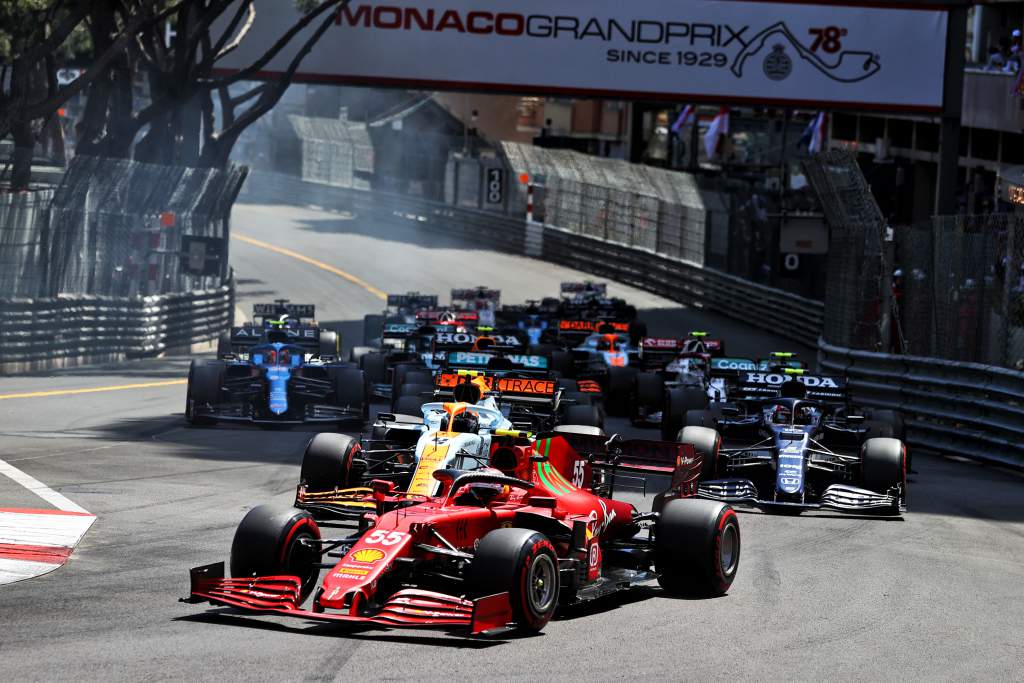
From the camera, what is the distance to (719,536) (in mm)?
11797

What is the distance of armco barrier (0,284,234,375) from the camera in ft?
90.0

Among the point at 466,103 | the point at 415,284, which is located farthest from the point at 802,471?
the point at 466,103

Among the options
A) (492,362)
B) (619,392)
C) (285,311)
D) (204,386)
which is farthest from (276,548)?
(285,311)

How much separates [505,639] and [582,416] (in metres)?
9.27

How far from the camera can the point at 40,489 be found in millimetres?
15297

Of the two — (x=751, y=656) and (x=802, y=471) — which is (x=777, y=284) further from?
(x=751, y=656)

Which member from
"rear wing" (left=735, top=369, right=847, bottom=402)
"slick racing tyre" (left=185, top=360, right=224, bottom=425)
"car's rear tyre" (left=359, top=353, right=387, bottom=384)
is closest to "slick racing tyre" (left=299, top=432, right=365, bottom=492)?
"slick racing tyre" (left=185, top=360, right=224, bottom=425)

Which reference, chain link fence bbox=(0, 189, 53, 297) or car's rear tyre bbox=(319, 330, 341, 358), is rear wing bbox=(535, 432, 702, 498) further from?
chain link fence bbox=(0, 189, 53, 297)

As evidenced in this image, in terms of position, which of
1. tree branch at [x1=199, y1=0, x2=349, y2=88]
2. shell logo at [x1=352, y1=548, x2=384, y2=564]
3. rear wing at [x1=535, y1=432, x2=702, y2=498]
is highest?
tree branch at [x1=199, y1=0, x2=349, y2=88]

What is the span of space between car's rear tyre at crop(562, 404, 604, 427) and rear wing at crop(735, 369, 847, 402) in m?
2.33

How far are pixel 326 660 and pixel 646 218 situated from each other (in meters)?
41.1

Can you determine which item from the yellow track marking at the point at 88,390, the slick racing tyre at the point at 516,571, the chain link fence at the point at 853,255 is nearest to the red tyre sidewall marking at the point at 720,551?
the slick racing tyre at the point at 516,571

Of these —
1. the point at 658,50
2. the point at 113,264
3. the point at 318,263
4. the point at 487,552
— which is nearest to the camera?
the point at 487,552

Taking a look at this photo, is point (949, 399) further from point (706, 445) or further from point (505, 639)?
point (505, 639)
